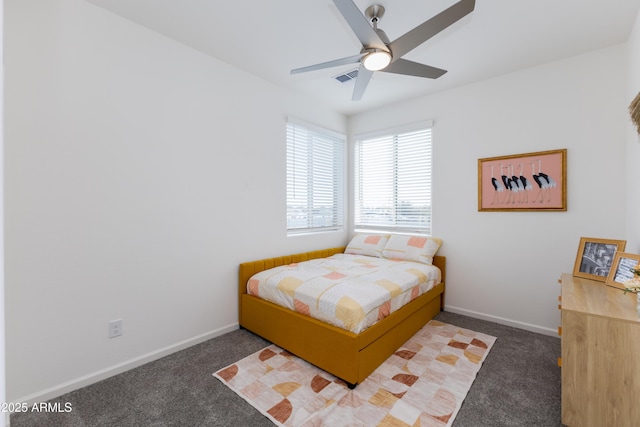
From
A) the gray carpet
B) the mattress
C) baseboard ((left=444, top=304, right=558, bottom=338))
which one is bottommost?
the gray carpet

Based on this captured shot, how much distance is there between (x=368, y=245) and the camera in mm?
3865

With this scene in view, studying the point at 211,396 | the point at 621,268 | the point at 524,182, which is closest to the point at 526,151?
the point at 524,182

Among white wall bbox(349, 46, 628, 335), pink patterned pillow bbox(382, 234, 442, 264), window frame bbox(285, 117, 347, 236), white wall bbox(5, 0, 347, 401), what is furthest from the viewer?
window frame bbox(285, 117, 347, 236)

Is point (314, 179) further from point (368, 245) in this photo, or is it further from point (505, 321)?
point (505, 321)

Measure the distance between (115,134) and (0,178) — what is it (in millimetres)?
1885

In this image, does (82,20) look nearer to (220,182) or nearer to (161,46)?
(161,46)

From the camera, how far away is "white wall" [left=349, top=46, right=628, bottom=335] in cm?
258

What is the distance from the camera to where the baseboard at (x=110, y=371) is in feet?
6.25

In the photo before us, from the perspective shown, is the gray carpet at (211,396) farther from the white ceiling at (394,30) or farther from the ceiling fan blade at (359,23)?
the white ceiling at (394,30)

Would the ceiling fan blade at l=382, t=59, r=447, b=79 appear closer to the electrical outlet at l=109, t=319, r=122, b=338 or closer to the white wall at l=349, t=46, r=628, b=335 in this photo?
the white wall at l=349, t=46, r=628, b=335

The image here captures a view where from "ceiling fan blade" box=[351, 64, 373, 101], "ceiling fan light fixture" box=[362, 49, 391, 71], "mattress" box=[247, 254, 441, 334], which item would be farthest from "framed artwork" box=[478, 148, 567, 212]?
"ceiling fan light fixture" box=[362, 49, 391, 71]

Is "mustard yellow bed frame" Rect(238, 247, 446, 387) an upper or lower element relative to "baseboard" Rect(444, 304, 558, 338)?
upper

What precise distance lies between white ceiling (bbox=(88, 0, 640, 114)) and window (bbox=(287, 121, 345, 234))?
2.86ft

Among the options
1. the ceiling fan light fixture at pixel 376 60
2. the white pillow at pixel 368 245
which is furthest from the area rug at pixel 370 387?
the ceiling fan light fixture at pixel 376 60
